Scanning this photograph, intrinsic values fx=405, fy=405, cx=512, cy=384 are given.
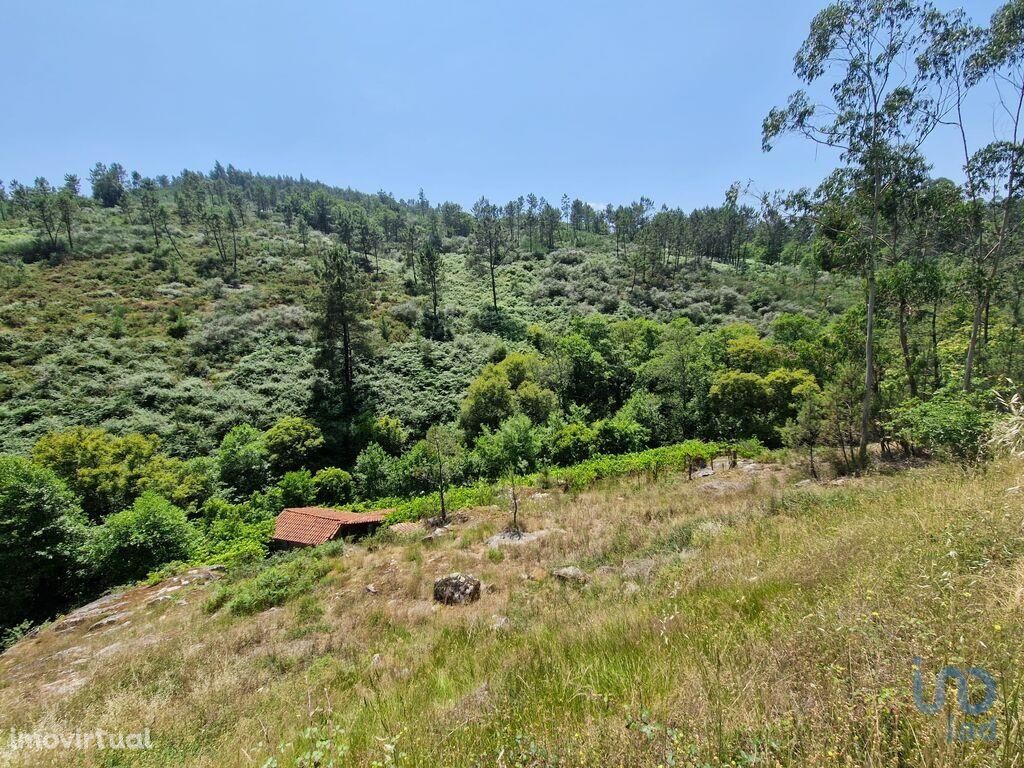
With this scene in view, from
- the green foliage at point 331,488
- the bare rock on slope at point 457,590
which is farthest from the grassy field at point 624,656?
the green foliage at point 331,488

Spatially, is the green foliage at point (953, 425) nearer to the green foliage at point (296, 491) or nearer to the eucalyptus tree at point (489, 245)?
the green foliage at point (296, 491)

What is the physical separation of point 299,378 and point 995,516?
1511 inches

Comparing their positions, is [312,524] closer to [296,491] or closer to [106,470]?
[296,491]

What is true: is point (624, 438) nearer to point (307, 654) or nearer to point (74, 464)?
point (307, 654)

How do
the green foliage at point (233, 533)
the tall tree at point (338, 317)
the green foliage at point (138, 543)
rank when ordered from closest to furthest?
the green foliage at point (138, 543) → the green foliage at point (233, 533) → the tall tree at point (338, 317)

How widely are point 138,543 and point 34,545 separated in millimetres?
2871

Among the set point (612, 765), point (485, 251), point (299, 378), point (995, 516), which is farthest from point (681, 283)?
point (612, 765)

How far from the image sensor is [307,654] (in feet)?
22.8

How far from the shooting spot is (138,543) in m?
15.3

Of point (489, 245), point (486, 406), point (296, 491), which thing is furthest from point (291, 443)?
point (489, 245)

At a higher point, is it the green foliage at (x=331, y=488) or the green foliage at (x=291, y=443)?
the green foliage at (x=291, y=443)

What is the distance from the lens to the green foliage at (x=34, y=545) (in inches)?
533

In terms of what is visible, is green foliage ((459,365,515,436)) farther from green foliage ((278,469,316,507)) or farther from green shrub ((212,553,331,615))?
green shrub ((212,553,331,615))

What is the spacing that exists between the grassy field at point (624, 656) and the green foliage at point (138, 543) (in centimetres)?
503
